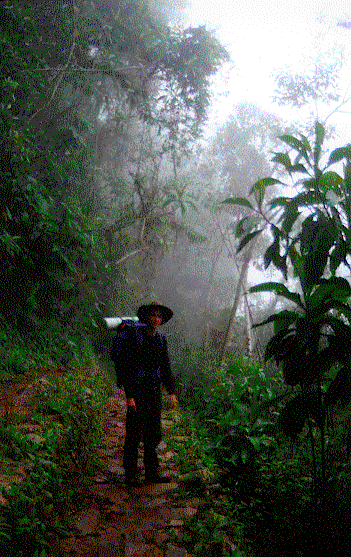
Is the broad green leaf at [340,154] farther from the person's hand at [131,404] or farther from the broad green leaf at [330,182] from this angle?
the person's hand at [131,404]

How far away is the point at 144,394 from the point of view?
13.1 ft

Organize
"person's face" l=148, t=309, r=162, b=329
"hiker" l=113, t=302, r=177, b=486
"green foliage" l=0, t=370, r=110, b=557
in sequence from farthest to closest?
"person's face" l=148, t=309, r=162, b=329 < "hiker" l=113, t=302, r=177, b=486 < "green foliage" l=0, t=370, r=110, b=557

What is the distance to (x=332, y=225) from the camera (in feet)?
9.76

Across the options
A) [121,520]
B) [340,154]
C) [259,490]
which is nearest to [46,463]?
[121,520]

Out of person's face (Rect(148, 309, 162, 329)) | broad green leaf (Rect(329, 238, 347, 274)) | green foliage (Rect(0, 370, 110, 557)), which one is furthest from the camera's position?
person's face (Rect(148, 309, 162, 329))

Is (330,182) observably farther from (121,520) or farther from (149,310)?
(121,520)

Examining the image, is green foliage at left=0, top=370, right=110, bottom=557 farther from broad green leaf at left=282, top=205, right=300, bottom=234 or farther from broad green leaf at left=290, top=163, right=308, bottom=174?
broad green leaf at left=290, top=163, right=308, bottom=174

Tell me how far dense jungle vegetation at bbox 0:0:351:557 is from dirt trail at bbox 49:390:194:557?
0.16 metres

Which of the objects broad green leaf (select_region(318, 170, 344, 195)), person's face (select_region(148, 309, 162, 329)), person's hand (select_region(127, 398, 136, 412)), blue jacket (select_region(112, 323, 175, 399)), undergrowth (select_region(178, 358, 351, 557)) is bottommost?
undergrowth (select_region(178, 358, 351, 557))

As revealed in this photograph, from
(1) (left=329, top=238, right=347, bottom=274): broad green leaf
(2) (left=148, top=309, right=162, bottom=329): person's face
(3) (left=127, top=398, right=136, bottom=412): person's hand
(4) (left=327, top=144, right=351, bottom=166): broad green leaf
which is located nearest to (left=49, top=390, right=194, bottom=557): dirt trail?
(3) (left=127, top=398, right=136, bottom=412): person's hand

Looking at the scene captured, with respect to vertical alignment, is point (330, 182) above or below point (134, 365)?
above

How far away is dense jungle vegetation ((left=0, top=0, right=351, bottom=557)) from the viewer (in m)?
3.03

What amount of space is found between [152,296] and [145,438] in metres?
8.68

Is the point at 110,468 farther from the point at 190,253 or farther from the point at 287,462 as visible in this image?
the point at 190,253
